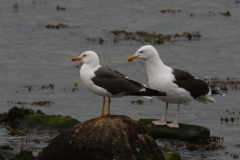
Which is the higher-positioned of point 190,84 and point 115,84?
point 115,84

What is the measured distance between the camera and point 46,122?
1817 cm

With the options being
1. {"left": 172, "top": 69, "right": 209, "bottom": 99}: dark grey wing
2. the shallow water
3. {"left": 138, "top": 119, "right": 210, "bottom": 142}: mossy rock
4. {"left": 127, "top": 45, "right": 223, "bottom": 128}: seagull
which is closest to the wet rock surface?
{"left": 127, "top": 45, "right": 223, "bottom": 128}: seagull

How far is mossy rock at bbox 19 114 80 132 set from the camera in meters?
18.0

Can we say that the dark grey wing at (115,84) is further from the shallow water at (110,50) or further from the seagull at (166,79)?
the shallow water at (110,50)

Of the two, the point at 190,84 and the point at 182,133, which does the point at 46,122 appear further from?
the point at 190,84

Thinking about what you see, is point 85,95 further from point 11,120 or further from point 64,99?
point 11,120

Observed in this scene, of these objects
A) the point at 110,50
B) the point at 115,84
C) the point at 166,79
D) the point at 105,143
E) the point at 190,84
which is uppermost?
the point at 115,84

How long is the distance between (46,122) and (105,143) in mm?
7096

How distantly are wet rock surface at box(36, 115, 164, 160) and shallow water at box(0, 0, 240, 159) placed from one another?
4.80 metres

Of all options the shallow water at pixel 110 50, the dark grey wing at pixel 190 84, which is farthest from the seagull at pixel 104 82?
the shallow water at pixel 110 50

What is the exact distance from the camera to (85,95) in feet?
83.6

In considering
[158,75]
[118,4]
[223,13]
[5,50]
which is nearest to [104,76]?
[158,75]

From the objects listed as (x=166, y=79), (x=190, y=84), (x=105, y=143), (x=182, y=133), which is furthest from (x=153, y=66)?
(x=105, y=143)

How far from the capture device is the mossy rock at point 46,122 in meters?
18.0
